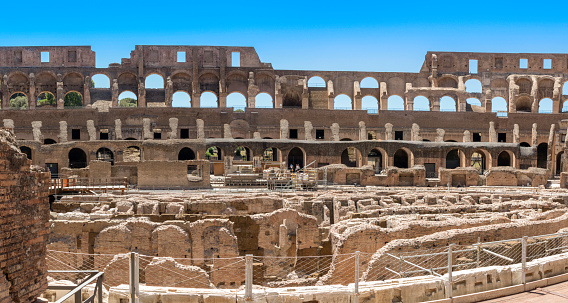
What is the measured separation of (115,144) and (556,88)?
4206 centimetres

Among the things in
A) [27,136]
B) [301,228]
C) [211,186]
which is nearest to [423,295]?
[301,228]

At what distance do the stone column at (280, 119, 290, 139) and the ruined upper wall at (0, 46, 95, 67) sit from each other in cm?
2086

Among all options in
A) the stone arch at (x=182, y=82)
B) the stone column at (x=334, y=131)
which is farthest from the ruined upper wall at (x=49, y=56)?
the stone column at (x=334, y=131)

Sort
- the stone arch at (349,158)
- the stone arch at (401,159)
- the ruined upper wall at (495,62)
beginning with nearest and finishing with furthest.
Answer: the stone arch at (401,159) < the stone arch at (349,158) < the ruined upper wall at (495,62)

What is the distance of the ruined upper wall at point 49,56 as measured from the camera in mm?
47375

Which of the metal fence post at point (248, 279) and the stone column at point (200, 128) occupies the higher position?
the stone column at point (200, 128)

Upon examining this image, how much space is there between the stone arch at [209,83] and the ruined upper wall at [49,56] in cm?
1085

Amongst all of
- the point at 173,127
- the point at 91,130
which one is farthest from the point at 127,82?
the point at 173,127

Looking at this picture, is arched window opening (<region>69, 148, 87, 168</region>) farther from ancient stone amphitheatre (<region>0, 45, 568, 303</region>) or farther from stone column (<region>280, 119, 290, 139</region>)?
stone column (<region>280, 119, 290, 139</region>)

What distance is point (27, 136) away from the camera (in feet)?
130

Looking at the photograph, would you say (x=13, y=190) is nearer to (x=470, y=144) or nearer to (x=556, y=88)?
(x=470, y=144)

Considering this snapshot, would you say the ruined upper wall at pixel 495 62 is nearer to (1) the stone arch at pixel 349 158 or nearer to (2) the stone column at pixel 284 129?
(1) the stone arch at pixel 349 158

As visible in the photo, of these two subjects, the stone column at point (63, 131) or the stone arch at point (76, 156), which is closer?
the stone column at point (63, 131)

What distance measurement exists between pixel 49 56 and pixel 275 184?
104 feet
